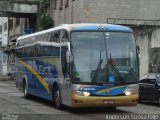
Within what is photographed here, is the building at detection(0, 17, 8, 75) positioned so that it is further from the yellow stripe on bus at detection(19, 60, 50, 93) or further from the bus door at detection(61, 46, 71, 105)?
the bus door at detection(61, 46, 71, 105)

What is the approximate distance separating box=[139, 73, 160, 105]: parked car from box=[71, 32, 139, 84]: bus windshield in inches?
200

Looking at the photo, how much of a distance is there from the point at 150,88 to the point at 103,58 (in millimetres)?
6236

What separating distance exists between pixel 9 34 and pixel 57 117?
59.2 meters

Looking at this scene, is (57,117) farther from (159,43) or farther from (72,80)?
(159,43)

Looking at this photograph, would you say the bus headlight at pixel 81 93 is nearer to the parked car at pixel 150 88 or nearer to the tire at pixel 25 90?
the parked car at pixel 150 88

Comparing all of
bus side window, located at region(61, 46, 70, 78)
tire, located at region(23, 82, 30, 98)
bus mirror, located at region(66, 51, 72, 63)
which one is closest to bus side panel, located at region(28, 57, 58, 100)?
bus side window, located at region(61, 46, 70, 78)

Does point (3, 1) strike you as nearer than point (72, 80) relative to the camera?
No

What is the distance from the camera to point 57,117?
15.6m

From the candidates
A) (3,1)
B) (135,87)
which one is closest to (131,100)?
(135,87)

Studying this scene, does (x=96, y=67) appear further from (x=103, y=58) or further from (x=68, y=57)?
(x=68, y=57)

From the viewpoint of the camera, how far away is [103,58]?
55.5 feet

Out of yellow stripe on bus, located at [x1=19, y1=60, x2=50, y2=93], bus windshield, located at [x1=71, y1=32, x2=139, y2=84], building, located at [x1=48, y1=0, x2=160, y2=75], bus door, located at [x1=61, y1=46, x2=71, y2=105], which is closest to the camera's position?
bus windshield, located at [x1=71, y1=32, x2=139, y2=84]

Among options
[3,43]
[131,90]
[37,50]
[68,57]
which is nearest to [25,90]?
[37,50]

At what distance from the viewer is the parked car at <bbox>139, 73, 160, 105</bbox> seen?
21966mm
